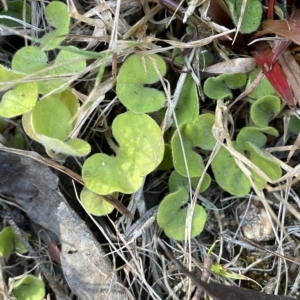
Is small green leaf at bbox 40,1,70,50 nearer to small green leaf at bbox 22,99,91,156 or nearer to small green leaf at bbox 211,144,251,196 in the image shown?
small green leaf at bbox 22,99,91,156

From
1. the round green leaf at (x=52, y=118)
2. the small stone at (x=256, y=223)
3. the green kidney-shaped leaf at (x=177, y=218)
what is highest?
the round green leaf at (x=52, y=118)

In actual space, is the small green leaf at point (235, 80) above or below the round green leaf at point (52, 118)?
above

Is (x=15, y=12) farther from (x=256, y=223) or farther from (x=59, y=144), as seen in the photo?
(x=256, y=223)

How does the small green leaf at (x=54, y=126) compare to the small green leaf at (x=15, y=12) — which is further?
the small green leaf at (x=15, y=12)

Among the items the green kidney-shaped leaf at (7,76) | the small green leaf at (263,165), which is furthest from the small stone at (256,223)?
the green kidney-shaped leaf at (7,76)

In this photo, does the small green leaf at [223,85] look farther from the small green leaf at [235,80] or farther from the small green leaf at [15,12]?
the small green leaf at [15,12]

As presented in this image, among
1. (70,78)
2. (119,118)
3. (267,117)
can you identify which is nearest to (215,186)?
(267,117)
